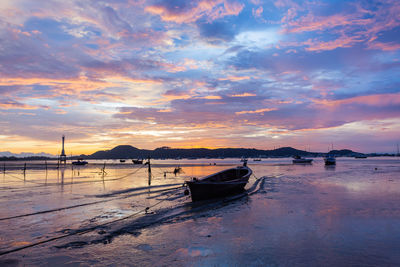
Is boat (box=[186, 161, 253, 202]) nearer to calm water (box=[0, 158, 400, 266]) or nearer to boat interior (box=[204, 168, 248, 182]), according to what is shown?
boat interior (box=[204, 168, 248, 182])

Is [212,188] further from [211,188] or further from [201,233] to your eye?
[201,233]

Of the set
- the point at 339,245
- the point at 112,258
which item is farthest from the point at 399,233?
the point at 112,258

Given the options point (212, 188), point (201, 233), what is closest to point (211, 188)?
point (212, 188)

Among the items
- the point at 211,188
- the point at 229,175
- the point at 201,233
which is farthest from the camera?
the point at 229,175

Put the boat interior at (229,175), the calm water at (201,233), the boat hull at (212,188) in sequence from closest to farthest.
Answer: the calm water at (201,233), the boat hull at (212,188), the boat interior at (229,175)

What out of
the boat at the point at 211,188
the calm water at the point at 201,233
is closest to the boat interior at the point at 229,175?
the boat at the point at 211,188

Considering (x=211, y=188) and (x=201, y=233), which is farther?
(x=211, y=188)

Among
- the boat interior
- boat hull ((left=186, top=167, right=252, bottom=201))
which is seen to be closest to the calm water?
boat hull ((left=186, top=167, right=252, bottom=201))

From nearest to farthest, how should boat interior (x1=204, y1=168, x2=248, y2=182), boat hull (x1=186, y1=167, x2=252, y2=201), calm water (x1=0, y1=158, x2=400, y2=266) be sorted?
calm water (x1=0, y1=158, x2=400, y2=266) < boat hull (x1=186, y1=167, x2=252, y2=201) < boat interior (x1=204, y1=168, x2=248, y2=182)

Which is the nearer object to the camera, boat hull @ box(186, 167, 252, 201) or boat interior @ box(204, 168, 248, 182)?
boat hull @ box(186, 167, 252, 201)

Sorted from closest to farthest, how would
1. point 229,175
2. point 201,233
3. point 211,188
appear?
1. point 201,233
2. point 211,188
3. point 229,175

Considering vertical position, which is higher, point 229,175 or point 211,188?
point 229,175

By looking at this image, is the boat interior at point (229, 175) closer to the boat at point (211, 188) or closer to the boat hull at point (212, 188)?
the boat at point (211, 188)

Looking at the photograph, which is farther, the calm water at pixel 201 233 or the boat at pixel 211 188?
the boat at pixel 211 188
